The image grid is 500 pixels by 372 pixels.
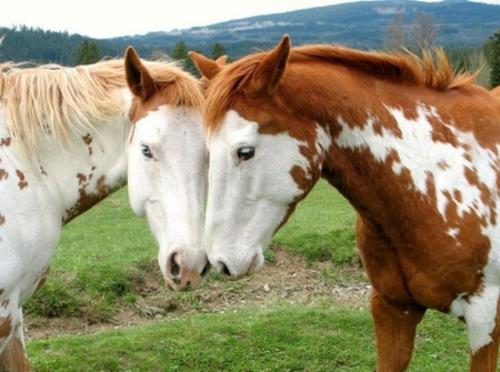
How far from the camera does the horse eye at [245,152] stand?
8.86ft

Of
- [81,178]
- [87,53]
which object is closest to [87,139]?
[81,178]

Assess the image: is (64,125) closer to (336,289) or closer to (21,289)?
(21,289)

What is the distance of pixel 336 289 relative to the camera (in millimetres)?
7668

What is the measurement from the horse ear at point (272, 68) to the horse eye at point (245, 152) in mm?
264

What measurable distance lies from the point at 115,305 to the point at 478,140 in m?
4.75

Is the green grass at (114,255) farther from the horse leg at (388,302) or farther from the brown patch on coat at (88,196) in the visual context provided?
the horse leg at (388,302)

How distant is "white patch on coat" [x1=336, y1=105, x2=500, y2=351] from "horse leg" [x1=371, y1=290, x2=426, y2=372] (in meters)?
0.42

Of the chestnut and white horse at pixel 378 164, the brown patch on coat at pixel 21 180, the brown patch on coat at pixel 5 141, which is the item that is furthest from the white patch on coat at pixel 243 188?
the brown patch on coat at pixel 5 141

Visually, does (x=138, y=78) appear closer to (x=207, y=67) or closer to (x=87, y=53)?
(x=207, y=67)

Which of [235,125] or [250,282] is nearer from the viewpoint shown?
[235,125]

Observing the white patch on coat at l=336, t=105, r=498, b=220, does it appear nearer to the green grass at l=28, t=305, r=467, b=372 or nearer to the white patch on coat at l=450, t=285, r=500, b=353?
the white patch on coat at l=450, t=285, r=500, b=353

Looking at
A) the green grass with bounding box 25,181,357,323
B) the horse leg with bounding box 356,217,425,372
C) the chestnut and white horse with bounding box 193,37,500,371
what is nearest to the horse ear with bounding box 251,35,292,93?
the chestnut and white horse with bounding box 193,37,500,371

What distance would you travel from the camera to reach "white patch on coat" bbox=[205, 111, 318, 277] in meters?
2.72

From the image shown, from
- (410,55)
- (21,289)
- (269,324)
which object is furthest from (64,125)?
(269,324)
